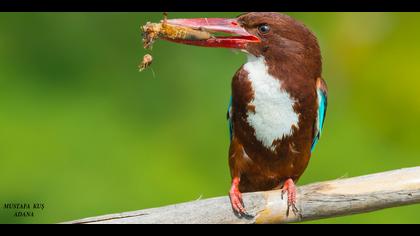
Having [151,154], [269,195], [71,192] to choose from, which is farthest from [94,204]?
[269,195]

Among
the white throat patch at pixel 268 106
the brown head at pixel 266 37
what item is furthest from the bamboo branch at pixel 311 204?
the brown head at pixel 266 37

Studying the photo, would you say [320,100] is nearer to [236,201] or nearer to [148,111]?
[236,201]

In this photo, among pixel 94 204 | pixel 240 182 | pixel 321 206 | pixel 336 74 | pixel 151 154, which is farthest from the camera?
pixel 336 74

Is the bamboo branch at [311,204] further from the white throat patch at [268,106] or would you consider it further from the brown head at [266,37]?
the brown head at [266,37]

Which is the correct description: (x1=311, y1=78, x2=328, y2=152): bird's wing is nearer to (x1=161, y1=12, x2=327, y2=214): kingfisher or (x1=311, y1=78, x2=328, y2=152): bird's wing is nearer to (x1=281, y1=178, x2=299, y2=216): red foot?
(x1=161, y1=12, x2=327, y2=214): kingfisher

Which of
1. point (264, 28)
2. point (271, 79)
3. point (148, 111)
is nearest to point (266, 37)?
Result: point (264, 28)

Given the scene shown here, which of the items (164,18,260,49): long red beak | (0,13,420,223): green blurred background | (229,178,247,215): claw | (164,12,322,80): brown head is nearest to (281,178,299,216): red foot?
(229,178,247,215): claw

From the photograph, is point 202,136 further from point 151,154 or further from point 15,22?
point 15,22
